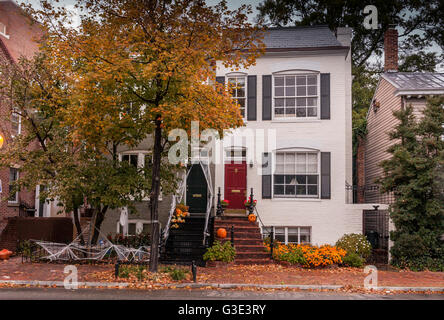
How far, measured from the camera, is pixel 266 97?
1816cm

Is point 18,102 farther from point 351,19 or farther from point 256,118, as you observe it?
point 351,19

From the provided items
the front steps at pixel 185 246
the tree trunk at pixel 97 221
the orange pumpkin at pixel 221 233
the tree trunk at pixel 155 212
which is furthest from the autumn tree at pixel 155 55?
the tree trunk at pixel 97 221

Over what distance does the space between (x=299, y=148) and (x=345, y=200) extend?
287cm

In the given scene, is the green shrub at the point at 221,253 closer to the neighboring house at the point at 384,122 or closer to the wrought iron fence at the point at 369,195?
the neighboring house at the point at 384,122

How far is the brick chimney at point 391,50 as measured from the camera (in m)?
21.0

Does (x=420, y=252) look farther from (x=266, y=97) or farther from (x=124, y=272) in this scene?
(x=124, y=272)

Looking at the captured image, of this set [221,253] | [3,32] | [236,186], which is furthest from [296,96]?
[3,32]

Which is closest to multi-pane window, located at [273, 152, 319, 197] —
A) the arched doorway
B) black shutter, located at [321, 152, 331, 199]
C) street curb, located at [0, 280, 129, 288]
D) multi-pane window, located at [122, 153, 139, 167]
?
black shutter, located at [321, 152, 331, 199]

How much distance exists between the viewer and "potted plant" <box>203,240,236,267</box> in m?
14.4

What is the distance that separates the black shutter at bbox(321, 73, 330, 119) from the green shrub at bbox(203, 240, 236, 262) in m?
6.86

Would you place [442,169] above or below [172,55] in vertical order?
below

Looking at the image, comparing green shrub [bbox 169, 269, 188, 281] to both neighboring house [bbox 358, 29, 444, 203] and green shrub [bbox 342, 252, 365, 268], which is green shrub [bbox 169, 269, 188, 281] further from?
neighboring house [bbox 358, 29, 444, 203]

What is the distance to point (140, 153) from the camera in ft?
63.1
